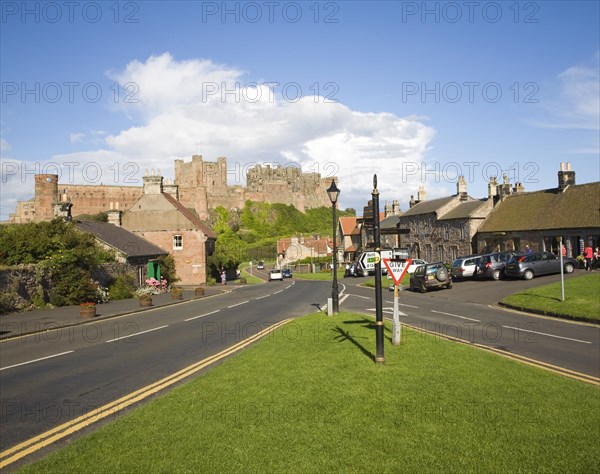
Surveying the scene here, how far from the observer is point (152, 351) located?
13797mm

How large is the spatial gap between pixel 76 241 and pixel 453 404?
27.2m

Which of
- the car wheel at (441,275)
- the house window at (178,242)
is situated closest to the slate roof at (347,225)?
the house window at (178,242)

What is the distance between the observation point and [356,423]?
684 cm

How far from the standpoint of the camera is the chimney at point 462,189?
197ft

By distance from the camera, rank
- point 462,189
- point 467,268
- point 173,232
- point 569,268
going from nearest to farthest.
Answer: point 569,268 < point 467,268 < point 173,232 < point 462,189

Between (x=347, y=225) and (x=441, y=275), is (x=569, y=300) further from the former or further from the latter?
(x=347, y=225)

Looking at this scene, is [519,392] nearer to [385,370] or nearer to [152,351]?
[385,370]

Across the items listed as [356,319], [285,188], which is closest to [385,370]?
[356,319]

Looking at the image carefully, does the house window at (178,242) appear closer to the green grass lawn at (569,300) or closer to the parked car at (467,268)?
the parked car at (467,268)

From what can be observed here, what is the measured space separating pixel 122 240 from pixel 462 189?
37.4 metres

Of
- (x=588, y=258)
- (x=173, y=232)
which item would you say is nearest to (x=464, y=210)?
(x=588, y=258)

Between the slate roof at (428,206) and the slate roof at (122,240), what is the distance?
3109 centimetres

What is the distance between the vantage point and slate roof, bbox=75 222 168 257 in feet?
129

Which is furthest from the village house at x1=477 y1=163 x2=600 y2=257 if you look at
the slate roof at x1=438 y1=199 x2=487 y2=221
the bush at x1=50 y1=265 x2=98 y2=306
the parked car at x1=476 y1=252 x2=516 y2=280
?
the bush at x1=50 y1=265 x2=98 y2=306
